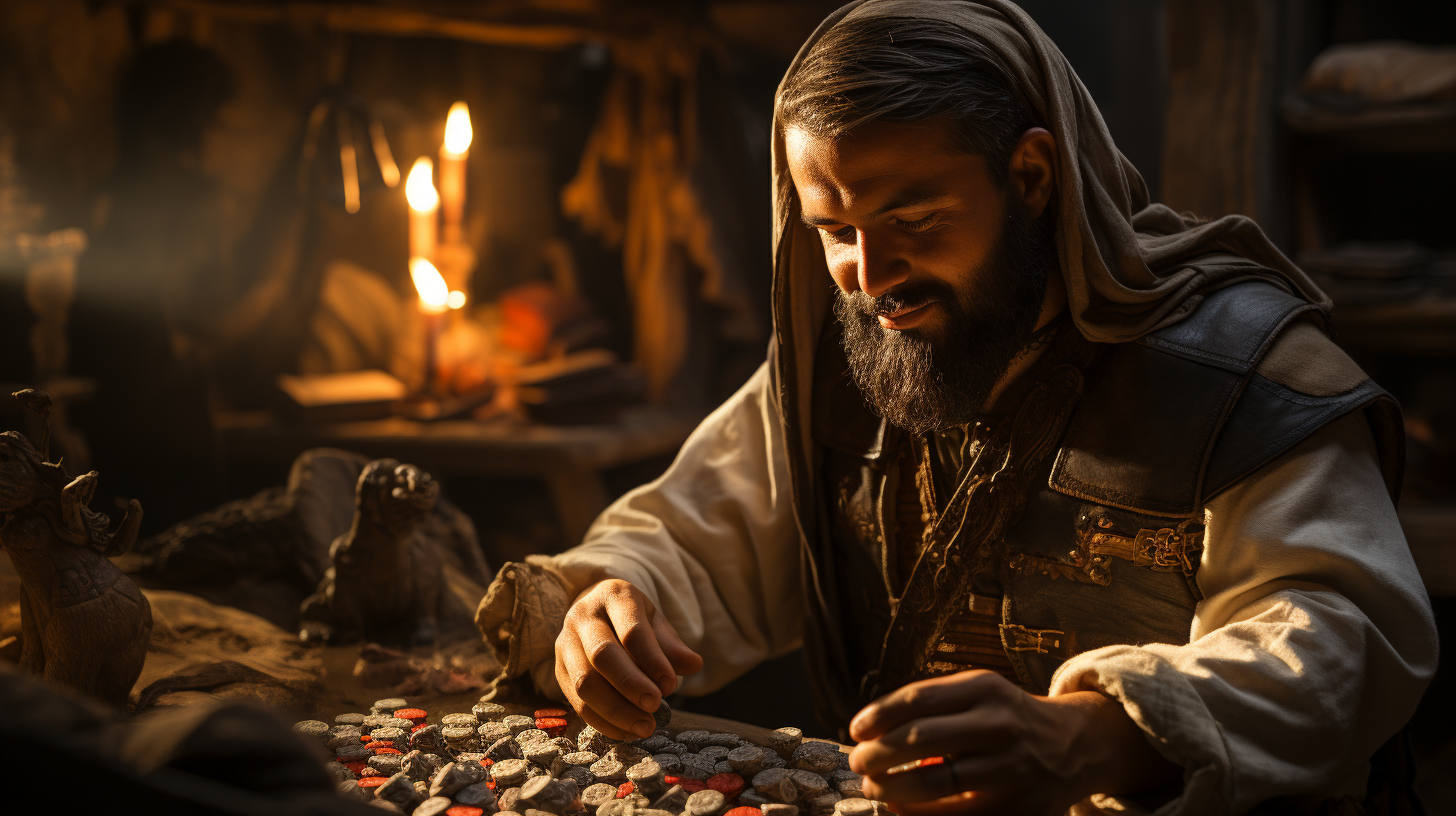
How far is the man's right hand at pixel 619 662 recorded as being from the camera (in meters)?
1.42

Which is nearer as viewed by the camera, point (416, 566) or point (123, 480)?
point (416, 566)

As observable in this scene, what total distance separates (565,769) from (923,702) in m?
0.57

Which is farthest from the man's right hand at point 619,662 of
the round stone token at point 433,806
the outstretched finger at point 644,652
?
the round stone token at point 433,806

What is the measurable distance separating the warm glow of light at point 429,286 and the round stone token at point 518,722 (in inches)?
97.0

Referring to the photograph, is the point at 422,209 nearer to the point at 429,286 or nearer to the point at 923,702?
the point at 429,286

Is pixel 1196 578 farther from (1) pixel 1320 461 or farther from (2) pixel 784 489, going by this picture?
(2) pixel 784 489

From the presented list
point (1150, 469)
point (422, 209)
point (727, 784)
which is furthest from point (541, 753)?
point (422, 209)

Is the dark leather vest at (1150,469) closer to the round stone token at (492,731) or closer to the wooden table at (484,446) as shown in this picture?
the round stone token at (492,731)

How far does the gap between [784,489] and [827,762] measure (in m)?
0.61

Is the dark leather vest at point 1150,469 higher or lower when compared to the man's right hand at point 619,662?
higher

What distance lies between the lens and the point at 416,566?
2.00 meters

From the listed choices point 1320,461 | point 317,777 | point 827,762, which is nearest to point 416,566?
point 827,762

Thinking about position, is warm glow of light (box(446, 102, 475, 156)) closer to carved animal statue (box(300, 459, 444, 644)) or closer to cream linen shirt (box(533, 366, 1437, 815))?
carved animal statue (box(300, 459, 444, 644))

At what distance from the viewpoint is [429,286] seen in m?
3.78
